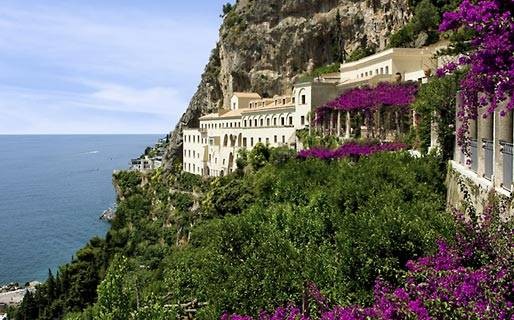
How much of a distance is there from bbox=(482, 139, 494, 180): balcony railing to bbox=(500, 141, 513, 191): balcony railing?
114cm

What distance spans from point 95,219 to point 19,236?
17.4 m

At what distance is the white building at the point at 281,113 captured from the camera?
160 feet

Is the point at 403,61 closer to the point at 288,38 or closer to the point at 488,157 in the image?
the point at 288,38

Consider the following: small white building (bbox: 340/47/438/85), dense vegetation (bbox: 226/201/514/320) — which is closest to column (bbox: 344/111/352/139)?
small white building (bbox: 340/47/438/85)

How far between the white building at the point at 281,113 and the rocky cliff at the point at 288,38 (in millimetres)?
10105

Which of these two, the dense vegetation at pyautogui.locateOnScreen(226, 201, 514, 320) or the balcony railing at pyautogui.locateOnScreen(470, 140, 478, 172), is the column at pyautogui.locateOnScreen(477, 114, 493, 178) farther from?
the dense vegetation at pyautogui.locateOnScreen(226, 201, 514, 320)

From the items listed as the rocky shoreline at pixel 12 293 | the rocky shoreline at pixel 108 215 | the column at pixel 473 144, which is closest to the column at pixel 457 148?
the column at pixel 473 144

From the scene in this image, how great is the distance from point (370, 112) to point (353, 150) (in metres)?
5.56

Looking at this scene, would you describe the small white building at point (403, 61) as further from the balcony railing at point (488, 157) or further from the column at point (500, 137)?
the column at point (500, 137)

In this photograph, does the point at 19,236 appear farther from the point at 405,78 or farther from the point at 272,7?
the point at 405,78

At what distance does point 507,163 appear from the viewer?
1287cm

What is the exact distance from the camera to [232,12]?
96750 mm

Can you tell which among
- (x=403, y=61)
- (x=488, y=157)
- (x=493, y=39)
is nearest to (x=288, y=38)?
(x=403, y=61)

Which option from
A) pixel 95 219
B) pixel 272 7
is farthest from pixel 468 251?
pixel 95 219
